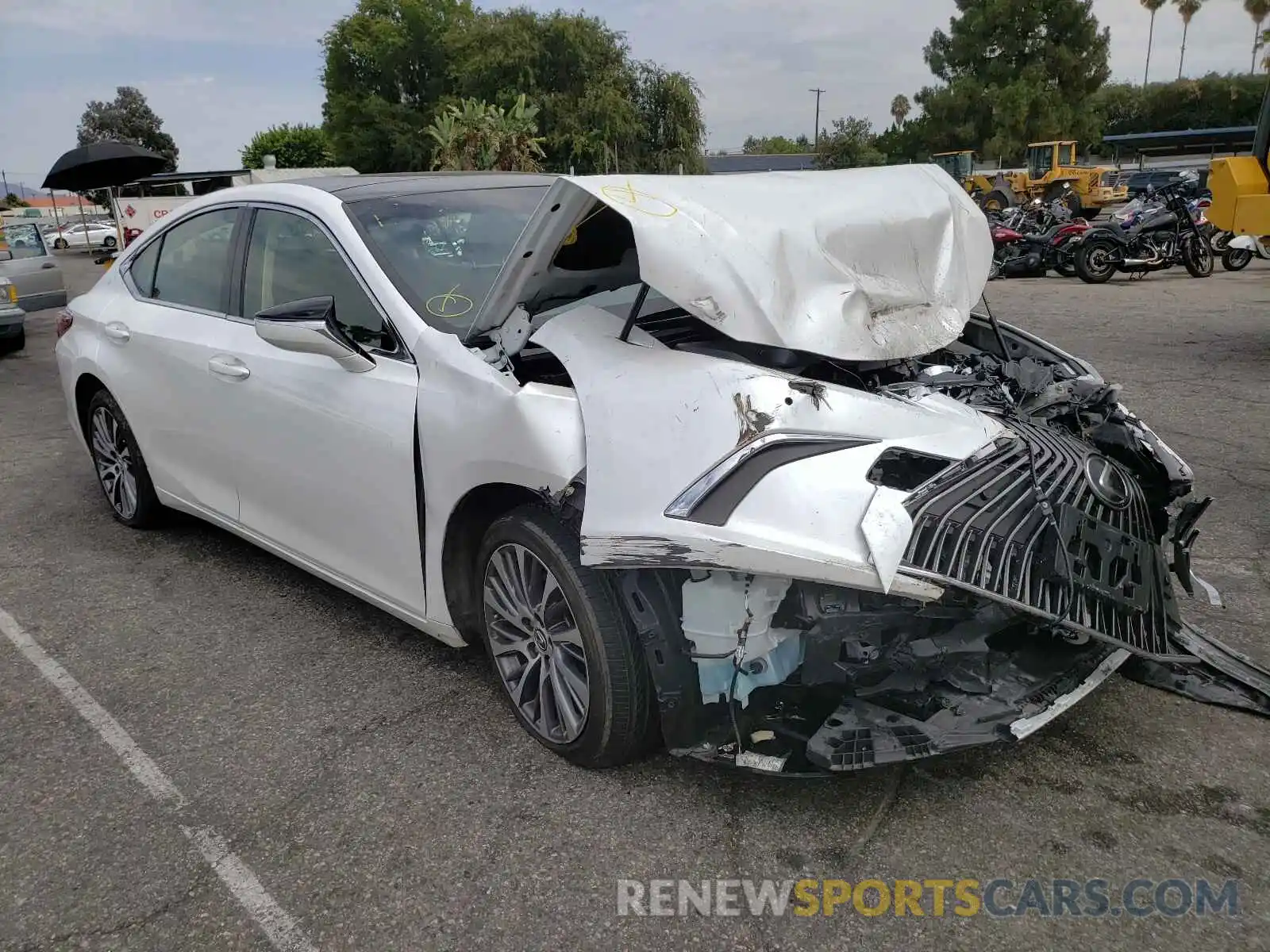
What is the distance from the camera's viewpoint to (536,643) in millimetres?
2873

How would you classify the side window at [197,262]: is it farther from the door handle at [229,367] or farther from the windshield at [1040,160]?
the windshield at [1040,160]

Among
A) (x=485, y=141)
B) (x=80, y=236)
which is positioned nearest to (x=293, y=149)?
(x=80, y=236)

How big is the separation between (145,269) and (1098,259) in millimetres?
14042

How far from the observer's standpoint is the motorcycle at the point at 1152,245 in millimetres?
14555

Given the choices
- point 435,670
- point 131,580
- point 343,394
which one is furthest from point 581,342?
point 131,580

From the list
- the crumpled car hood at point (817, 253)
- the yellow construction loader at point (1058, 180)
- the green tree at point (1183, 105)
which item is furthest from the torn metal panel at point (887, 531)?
the green tree at point (1183, 105)

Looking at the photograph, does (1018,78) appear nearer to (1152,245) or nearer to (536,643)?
(1152,245)

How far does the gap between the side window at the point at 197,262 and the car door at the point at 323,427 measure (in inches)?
8.2

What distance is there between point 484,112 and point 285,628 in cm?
2784

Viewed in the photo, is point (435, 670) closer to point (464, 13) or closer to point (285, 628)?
point (285, 628)

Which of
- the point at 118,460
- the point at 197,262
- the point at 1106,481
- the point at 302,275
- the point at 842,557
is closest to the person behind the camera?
the point at 842,557

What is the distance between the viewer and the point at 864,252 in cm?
304

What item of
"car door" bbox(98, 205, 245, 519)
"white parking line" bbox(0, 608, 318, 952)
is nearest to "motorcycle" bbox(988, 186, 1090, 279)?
"car door" bbox(98, 205, 245, 519)

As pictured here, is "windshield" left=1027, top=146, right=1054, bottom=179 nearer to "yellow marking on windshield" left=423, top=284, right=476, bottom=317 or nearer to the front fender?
the front fender
